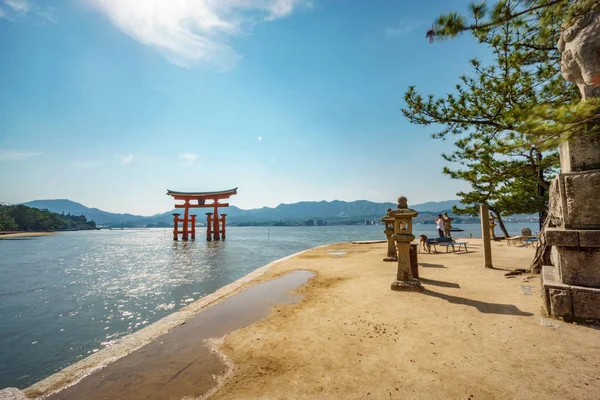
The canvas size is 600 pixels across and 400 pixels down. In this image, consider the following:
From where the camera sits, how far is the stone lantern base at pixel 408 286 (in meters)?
6.10

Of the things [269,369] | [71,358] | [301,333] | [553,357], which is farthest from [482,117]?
[71,358]

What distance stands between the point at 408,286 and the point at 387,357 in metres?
3.41

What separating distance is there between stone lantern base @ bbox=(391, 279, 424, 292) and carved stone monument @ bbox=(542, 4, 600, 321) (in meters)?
2.37

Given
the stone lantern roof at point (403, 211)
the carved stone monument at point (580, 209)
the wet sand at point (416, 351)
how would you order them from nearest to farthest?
the wet sand at point (416, 351)
the carved stone monument at point (580, 209)
the stone lantern roof at point (403, 211)

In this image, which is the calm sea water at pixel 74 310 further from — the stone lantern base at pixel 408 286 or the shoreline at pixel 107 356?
the stone lantern base at pixel 408 286

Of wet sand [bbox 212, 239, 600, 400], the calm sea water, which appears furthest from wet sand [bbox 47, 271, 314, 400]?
the calm sea water

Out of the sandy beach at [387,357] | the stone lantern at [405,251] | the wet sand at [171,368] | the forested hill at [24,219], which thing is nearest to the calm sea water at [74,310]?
the wet sand at [171,368]

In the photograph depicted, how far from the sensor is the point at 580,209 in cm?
386

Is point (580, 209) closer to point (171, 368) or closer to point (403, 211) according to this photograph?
point (403, 211)

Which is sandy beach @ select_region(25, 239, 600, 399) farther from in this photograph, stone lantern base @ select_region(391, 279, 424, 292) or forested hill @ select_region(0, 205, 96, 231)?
forested hill @ select_region(0, 205, 96, 231)

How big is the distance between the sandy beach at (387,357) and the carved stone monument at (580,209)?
36cm

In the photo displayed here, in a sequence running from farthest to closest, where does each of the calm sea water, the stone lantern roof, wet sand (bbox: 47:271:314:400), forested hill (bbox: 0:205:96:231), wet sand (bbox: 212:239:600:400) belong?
forested hill (bbox: 0:205:96:231)
the stone lantern roof
the calm sea water
wet sand (bbox: 47:271:314:400)
wet sand (bbox: 212:239:600:400)

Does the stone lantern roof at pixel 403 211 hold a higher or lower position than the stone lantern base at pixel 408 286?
higher

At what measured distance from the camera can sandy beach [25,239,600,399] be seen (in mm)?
2498
